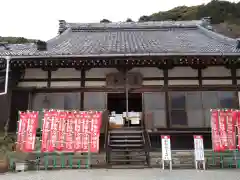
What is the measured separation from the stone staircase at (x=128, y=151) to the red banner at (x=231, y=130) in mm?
2983

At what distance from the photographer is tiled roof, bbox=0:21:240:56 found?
10734mm

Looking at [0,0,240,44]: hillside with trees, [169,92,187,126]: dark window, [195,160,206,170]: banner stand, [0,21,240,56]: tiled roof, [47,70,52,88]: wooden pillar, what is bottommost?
[195,160,206,170]: banner stand

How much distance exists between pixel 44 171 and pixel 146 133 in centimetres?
408

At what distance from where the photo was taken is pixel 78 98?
1096 cm

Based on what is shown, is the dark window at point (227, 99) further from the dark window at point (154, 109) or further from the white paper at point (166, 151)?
the white paper at point (166, 151)

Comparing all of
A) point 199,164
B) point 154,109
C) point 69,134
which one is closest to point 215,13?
point 154,109

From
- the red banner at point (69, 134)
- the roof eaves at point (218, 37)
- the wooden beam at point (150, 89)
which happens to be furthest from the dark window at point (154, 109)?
the roof eaves at point (218, 37)

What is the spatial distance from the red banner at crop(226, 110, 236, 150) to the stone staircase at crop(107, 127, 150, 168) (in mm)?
2983

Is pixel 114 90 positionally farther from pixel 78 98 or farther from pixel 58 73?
pixel 58 73

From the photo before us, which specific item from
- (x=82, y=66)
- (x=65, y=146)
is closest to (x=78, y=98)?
(x=82, y=66)

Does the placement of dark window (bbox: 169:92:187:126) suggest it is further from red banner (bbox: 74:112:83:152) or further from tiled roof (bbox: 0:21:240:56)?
red banner (bbox: 74:112:83:152)

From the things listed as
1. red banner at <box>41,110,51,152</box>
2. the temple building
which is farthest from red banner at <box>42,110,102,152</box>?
the temple building

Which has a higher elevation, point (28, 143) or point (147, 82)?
point (147, 82)

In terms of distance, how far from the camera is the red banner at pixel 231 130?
9.24 meters
